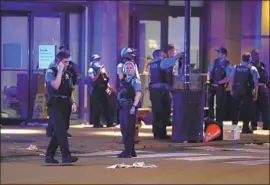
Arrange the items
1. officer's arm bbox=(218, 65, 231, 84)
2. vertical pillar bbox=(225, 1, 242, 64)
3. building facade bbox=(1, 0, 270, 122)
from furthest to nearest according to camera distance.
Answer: vertical pillar bbox=(225, 1, 242, 64) < building facade bbox=(1, 0, 270, 122) < officer's arm bbox=(218, 65, 231, 84)

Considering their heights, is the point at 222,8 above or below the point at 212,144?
above

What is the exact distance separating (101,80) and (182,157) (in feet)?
20.3

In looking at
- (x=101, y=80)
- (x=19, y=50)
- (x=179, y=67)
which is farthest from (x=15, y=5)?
(x=179, y=67)

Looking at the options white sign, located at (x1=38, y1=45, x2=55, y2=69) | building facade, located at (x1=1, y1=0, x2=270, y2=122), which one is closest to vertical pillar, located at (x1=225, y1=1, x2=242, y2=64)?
building facade, located at (x1=1, y1=0, x2=270, y2=122)

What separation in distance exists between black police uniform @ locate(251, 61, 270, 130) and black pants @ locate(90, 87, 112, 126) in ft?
13.3

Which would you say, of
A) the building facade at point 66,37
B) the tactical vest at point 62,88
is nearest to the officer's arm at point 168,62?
the tactical vest at point 62,88

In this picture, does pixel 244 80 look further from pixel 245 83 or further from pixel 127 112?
pixel 127 112

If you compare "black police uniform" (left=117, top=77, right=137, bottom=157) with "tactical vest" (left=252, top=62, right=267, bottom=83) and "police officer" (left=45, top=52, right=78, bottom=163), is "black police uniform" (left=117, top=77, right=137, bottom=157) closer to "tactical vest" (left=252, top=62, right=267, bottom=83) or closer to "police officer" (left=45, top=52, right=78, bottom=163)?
"police officer" (left=45, top=52, right=78, bottom=163)

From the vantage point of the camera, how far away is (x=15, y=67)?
756 inches

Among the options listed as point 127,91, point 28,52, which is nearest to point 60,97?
point 127,91

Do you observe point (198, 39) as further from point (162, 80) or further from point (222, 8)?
point (162, 80)

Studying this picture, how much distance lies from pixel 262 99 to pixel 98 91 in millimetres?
4563

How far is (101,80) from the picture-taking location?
1831 centimetres

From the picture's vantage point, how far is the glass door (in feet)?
62.5
